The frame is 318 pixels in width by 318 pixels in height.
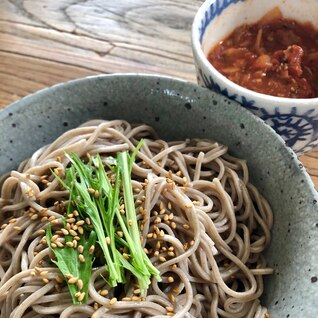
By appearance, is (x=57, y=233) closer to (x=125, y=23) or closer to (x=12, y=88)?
(x=12, y=88)

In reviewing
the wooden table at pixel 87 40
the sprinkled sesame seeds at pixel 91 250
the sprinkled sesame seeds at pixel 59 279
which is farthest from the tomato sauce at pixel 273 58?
the sprinkled sesame seeds at pixel 59 279

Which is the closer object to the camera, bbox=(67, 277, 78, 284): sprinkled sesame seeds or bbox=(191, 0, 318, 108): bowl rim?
bbox=(67, 277, 78, 284): sprinkled sesame seeds

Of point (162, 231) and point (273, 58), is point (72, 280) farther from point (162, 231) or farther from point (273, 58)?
point (273, 58)

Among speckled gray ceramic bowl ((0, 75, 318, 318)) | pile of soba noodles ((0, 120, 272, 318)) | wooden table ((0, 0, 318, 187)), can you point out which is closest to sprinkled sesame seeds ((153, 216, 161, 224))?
pile of soba noodles ((0, 120, 272, 318))

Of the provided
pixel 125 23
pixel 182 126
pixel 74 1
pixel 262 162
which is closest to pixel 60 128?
pixel 182 126

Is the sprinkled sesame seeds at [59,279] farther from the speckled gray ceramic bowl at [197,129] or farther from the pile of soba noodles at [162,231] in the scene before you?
the speckled gray ceramic bowl at [197,129]

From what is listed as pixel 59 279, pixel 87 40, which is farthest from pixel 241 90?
pixel 87 40

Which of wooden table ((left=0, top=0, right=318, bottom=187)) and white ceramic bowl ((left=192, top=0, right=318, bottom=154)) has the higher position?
white ceramic bowl ((left=192, top=0, right=318, bottom=154))

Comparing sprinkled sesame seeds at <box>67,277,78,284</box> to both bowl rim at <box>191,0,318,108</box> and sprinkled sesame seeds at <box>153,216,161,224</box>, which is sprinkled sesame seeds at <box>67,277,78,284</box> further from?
bowl rim at <box>191,0,318,108</box>
